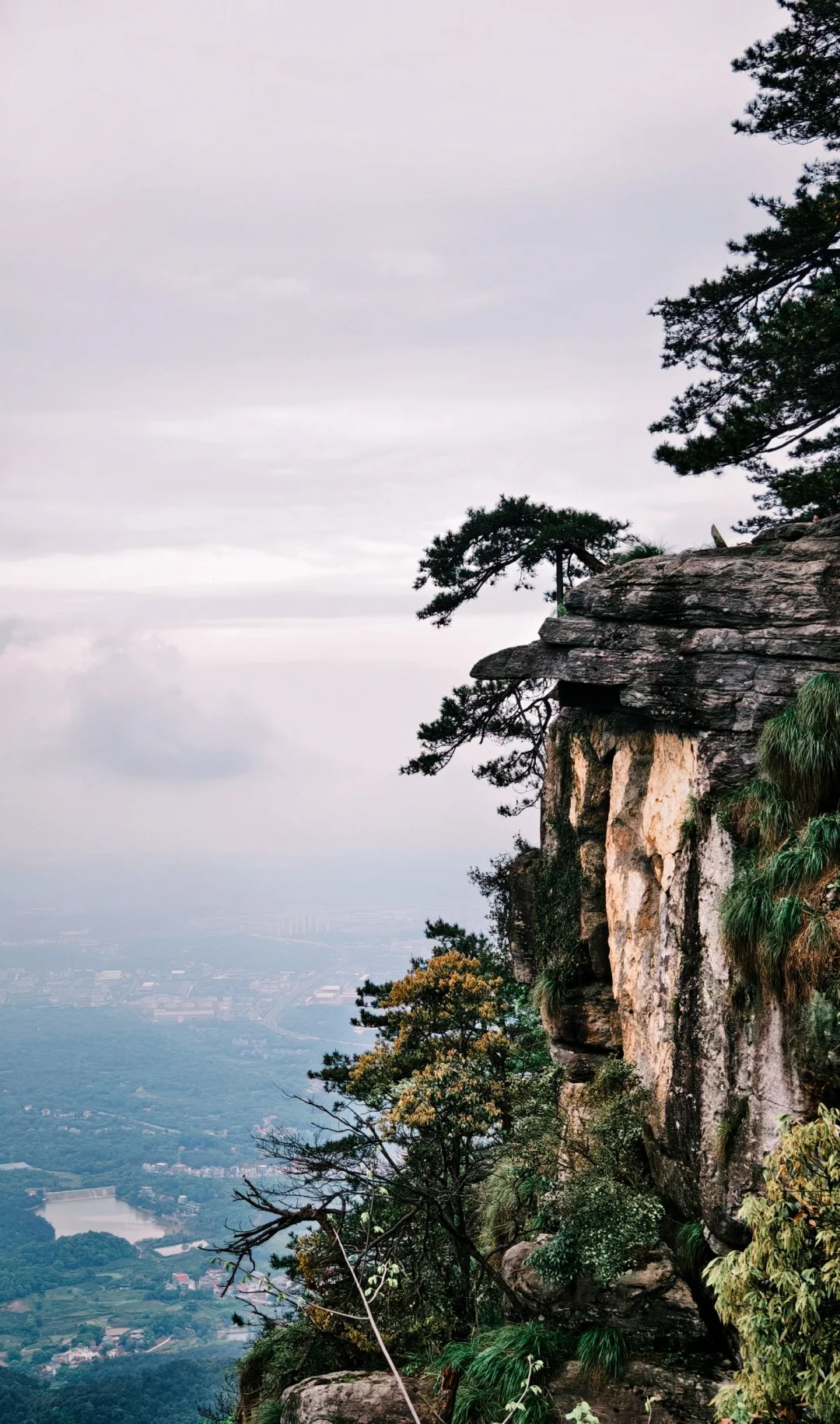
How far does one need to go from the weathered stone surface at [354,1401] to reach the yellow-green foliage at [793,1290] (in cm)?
469

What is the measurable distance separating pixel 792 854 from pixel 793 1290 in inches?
149

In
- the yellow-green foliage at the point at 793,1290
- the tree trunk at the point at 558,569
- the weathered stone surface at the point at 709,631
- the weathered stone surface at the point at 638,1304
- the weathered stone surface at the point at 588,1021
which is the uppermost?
the tree trunk at the point at 558,569

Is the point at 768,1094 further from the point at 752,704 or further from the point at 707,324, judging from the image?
the point at 707,324

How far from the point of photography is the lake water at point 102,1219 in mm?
89875

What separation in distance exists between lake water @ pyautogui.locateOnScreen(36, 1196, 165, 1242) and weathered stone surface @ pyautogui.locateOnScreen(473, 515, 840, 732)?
85.3 metres

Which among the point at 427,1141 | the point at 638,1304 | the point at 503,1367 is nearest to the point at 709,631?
the point at 638,1304

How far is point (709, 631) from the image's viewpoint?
12297mm

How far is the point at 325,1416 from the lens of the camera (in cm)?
1141

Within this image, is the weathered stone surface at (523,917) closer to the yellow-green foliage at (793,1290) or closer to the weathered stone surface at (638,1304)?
the weathered stone surface at (638,1304)

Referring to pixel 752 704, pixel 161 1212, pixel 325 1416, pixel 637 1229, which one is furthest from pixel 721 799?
pixel 161 1212

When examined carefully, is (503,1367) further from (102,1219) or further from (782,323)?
(102,1219)

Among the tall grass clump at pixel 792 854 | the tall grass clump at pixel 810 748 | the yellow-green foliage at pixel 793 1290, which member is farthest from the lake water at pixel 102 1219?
the yellow-green foliage at pixel 793 1290

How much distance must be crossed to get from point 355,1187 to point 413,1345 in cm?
196

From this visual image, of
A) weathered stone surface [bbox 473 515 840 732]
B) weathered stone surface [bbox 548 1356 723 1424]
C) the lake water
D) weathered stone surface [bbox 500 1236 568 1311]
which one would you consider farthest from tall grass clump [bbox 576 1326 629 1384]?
the lake water
